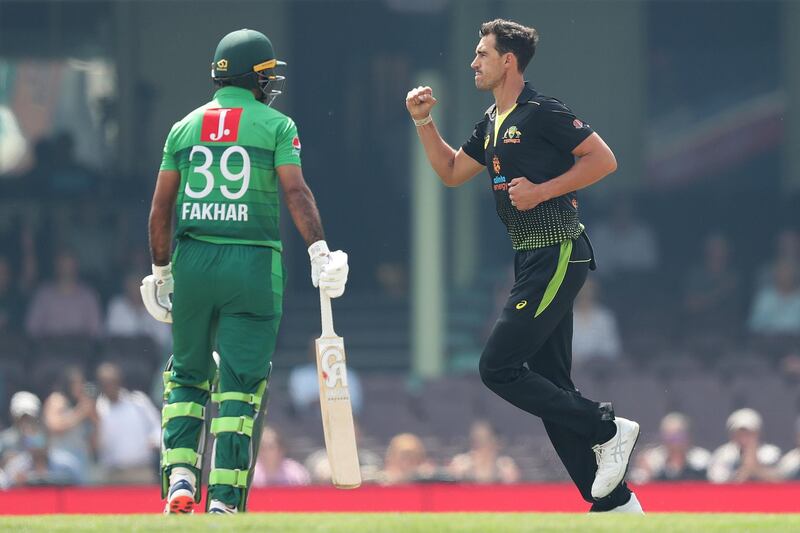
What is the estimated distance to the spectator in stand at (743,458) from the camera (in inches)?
454

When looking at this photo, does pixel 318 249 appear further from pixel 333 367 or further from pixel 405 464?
pixel 405 464

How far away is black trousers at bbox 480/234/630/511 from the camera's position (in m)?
6.42

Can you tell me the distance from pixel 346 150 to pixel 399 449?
6.22 metres

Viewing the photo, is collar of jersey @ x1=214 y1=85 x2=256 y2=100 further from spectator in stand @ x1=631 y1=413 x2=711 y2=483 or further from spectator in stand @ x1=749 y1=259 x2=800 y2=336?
spectator in stand @ x1=749 y1=259 x2=800 y2=336

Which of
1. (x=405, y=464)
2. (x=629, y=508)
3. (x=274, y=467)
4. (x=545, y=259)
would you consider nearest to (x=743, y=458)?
(x=405, y=464)

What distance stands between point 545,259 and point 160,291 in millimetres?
1500

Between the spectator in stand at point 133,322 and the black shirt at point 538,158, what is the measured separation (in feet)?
23.5

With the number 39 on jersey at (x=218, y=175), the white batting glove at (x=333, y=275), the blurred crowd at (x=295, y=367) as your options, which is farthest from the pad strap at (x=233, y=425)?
the blurred crowd at (x=295, y=367)

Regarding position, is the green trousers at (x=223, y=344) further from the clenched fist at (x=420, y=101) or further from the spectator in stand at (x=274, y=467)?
the spectator in stand at (x=274, y=467)

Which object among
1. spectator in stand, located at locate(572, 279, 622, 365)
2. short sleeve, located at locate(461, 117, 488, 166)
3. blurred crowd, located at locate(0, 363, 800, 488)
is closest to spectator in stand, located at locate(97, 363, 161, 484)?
blurred crowd, located at locate(0, 363, 800, 488)

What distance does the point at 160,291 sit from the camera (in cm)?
665

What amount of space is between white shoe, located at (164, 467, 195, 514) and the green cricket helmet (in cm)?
150

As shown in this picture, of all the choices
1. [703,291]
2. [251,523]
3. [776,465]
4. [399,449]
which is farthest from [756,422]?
[251,523]

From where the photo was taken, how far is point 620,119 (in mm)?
17422
